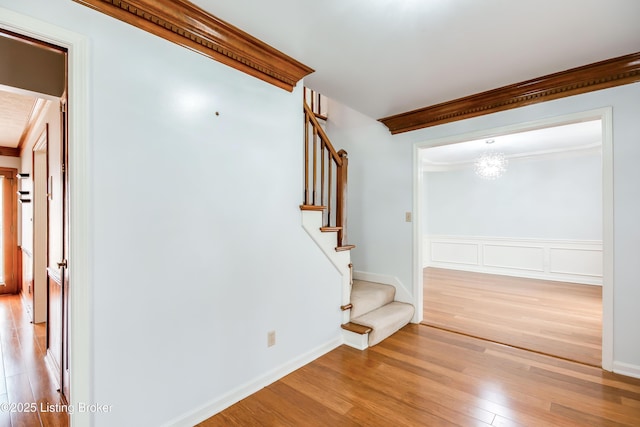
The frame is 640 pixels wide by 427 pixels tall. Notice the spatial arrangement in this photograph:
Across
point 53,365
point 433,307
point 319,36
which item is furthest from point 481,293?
point 53,365

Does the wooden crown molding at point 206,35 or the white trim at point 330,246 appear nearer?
the wooden crown molding at point 206,35

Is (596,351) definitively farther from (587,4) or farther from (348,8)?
(348,8)

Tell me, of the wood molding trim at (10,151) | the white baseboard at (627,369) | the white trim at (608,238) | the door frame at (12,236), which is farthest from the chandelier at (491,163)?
the door frame at (12,236)

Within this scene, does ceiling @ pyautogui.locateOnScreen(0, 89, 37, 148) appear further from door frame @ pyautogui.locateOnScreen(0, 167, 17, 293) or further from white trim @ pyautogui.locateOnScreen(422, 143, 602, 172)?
white trim @ pyautogui.locateOnScreen(422, 143, 602, 172)

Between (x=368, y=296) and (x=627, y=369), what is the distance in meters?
2.13

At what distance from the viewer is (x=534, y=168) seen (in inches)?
230

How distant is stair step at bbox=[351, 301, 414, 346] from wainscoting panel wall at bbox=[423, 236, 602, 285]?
12.9ft

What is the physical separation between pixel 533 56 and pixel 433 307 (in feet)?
10.2

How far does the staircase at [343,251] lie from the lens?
2646 millimetres

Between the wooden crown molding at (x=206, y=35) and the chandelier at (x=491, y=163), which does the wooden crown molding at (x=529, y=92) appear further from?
the chandelier at (x=491, y=163)

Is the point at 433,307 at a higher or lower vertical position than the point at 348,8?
lower

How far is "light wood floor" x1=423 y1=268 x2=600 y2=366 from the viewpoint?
2.92m

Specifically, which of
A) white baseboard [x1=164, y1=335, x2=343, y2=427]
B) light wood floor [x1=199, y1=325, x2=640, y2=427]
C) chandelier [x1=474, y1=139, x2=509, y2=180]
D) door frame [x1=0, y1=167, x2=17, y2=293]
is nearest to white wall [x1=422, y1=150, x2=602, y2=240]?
chandelier [x1=474, y1=139, x2=509, y2=180]

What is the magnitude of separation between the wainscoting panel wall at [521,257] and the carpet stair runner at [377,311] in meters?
3.93
